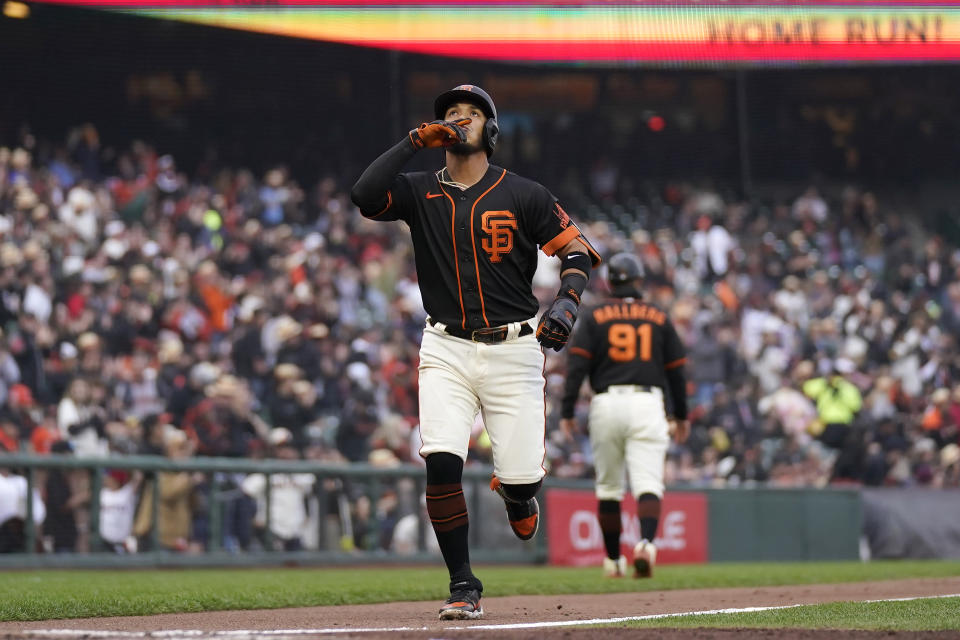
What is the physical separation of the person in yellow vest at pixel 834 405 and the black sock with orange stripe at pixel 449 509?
12366 millimetres

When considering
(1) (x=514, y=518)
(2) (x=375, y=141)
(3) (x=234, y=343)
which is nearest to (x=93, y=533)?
(3) (x=234, y=343)

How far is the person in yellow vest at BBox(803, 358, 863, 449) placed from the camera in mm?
17719

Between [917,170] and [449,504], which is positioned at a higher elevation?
[917,170]

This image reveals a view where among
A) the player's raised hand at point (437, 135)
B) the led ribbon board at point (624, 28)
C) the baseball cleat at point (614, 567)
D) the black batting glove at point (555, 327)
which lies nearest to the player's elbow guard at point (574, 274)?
the black batting glove at point (555, 327)

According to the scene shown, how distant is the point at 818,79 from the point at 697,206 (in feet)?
9.95

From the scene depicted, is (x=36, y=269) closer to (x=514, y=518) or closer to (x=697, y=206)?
(x=514, y=518)

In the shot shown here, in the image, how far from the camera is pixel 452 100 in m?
6.11

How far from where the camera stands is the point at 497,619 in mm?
5797

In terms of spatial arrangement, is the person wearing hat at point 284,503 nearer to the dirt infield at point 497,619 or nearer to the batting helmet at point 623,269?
the batting helmet at point 623,269

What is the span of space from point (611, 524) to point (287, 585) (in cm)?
221

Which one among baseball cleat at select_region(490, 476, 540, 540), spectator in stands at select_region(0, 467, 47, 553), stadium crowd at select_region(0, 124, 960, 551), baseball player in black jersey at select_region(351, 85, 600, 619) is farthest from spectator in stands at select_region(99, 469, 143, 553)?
baseball player in black jersey at select_region(351, 85, 600, 619)

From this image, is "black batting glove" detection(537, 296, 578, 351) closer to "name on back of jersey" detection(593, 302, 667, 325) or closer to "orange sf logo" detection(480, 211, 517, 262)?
"orange sf logo" detection(480, 211, 517, 262)

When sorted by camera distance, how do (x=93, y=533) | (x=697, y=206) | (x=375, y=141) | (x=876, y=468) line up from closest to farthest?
(x=93, y=533) → (x=876, y=468) → (x=375, y=141) → (x=697, y=206)

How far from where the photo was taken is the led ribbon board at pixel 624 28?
64.0 feet
